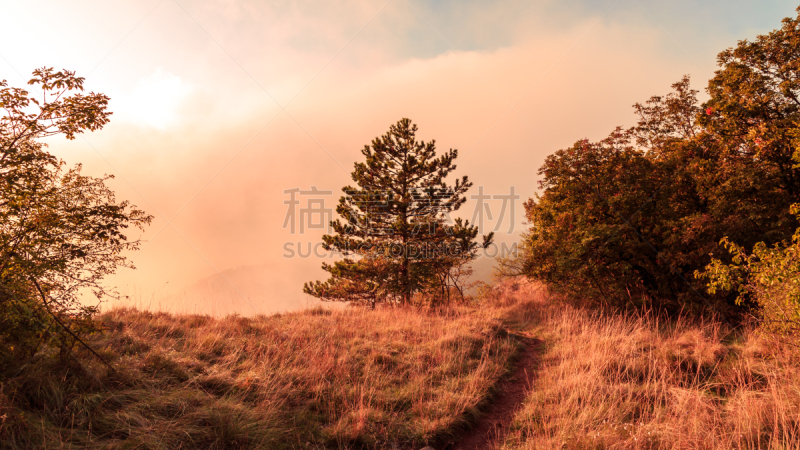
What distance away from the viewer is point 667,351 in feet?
23.9

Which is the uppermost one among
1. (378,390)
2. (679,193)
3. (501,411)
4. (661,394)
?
(679,193)

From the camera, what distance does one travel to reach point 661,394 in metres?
5.35

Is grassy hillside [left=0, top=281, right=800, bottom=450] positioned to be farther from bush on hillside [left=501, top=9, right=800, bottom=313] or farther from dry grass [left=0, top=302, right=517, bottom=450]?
bush on hillside [left=501, top=9, right=800, bottom=313]

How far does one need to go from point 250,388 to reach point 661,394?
6.59 meters

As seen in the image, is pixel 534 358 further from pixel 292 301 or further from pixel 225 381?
pixel 292 301

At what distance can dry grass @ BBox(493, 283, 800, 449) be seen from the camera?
4047 millimetres

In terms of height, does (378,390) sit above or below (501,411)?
above

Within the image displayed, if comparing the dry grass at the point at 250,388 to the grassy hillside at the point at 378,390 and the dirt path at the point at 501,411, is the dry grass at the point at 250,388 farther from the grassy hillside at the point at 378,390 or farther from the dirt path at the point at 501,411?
the dirt path at the point at 501,411

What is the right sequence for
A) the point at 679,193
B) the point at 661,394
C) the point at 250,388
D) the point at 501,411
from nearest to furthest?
the point at 250,388 < the point at 661,394 < the point at 501,411 < the point at 679,193

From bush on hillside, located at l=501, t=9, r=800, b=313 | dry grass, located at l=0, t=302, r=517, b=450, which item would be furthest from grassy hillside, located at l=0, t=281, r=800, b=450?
bush on hillside, located at l=501, t=9, r=800, b=313

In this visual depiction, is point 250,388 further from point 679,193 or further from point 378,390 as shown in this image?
point 679,193

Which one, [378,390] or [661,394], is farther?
[378,390]

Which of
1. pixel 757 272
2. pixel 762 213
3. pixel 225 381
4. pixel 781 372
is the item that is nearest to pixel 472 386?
pixel 225 381

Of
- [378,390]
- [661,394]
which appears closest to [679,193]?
[661,394]
